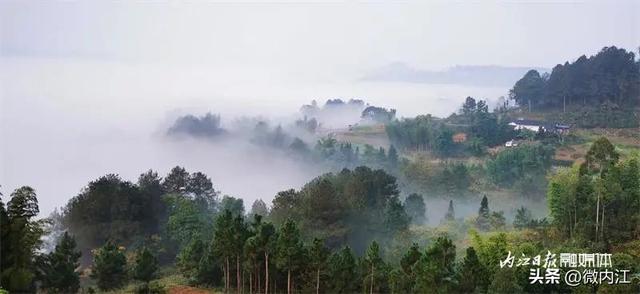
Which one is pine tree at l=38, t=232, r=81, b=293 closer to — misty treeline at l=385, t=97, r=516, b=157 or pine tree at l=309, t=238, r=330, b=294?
pine tree at l=309, t=238, r=330, b=294

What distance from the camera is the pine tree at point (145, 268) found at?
7.53 meters

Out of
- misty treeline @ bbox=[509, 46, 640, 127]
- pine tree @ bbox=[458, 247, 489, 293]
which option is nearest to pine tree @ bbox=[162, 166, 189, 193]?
pine tree @ bbox=[458, 247, 489, 293]

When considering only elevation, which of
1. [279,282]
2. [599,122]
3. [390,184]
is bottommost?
[279,282]

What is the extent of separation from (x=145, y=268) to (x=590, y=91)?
29.3 ft

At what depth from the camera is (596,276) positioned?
262 inches

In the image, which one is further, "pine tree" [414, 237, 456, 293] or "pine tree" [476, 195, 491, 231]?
"pine tree" [476, 195, 491, 231]

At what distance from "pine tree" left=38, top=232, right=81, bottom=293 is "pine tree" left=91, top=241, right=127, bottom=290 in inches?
10.4

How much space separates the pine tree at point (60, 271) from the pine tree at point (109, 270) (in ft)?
0.87

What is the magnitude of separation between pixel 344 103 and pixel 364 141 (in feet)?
4.82

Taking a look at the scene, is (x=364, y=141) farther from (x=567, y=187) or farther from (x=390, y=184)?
(x=567, y=187)

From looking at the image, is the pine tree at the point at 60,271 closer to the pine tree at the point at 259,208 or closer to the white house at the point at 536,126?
the pine tree at the point at 259,208

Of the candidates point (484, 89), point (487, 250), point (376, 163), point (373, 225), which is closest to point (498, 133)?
point (484, 89)

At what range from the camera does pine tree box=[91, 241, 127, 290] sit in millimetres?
7520

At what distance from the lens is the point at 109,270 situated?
7.59m
